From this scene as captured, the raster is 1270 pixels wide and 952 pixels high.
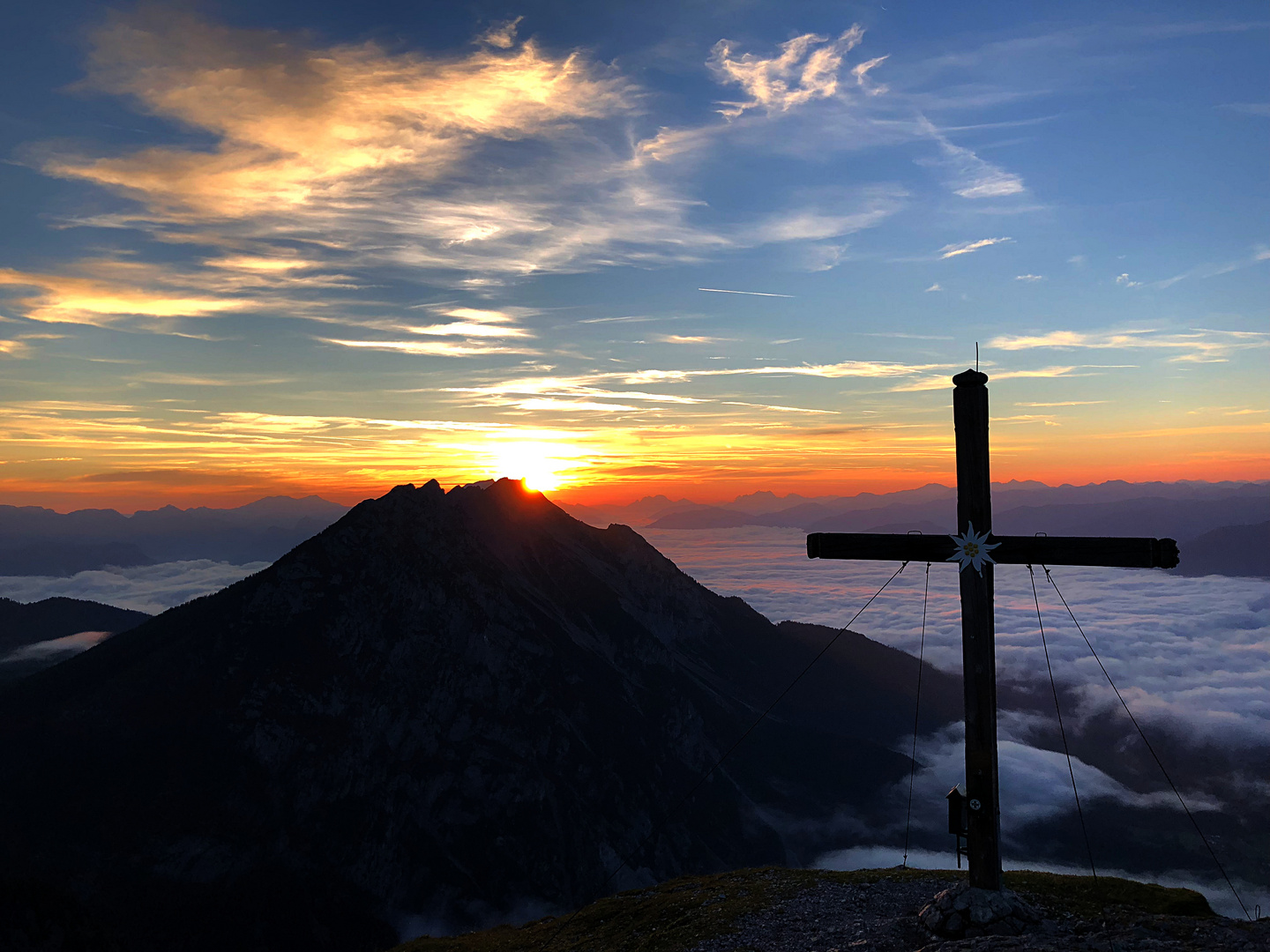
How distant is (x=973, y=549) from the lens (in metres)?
16.3

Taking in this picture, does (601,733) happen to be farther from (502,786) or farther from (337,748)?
(337,748)

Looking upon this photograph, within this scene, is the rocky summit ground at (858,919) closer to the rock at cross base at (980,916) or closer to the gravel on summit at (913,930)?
the gravel on summit at (913,930)

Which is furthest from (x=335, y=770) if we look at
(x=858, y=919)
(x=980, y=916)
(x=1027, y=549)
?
(x=1027, y=549)

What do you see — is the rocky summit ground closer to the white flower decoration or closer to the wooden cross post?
the wooden cross post

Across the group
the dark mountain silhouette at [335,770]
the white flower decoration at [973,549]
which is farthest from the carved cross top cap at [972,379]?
the dark mountain silhouette at [335,770]

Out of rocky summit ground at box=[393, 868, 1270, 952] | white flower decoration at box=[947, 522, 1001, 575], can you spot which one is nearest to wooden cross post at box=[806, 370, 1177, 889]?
white flower decoration at box=[947, 522, 1001, 575]

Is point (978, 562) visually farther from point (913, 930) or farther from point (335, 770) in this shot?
point (335, 770)

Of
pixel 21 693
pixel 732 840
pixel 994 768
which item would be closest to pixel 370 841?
pixel 21 693

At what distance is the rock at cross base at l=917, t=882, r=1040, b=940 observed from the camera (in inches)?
655

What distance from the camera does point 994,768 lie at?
54.2 feet

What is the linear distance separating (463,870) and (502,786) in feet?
63.4

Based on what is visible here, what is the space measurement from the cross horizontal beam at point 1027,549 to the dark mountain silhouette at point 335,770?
151 metres

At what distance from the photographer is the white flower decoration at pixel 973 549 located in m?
16.3

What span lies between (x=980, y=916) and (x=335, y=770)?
169593 millimetres
